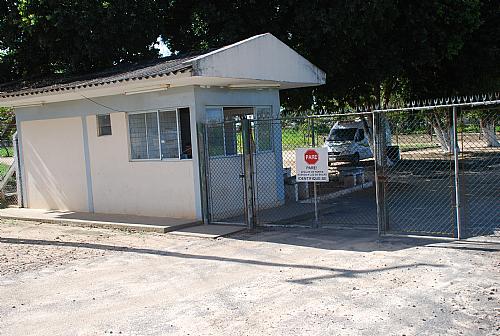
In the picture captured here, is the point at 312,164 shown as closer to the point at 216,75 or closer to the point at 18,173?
the point at 216,75

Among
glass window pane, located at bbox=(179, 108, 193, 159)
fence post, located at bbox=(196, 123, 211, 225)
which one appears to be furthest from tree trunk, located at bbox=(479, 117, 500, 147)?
glass window pane, located at bbox=(179, 108, 193, 159)

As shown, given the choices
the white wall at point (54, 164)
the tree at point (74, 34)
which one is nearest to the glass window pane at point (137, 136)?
the white wall at point (54, 164)

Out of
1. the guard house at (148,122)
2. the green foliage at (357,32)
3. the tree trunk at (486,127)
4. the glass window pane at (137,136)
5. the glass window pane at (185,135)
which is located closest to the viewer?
the guard house at (148,122)

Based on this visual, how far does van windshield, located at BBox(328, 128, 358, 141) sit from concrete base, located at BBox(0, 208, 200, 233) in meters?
15.1

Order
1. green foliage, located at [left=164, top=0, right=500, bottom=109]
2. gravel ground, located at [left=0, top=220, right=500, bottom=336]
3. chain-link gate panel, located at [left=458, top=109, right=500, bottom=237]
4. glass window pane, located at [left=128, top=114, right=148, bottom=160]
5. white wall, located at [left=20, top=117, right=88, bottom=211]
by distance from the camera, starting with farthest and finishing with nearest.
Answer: green foliage, located at [left=164, top=0, right=500, bottom=109]
white wall, located at [left=20, top=117, right=88, bottom=211]
glass window pane, located at [left=128, top=114, right=148, bottom=160]
chain-link gate panel, located at [left=458, top=109, right=500, bottom=237]
gravel ground, located at [left=0, top=220, right=500, bottom=336]

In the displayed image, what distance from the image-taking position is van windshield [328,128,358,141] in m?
25.5

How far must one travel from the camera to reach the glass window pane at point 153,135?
461 inches

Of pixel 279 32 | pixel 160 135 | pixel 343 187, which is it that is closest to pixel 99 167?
pixel 160 135

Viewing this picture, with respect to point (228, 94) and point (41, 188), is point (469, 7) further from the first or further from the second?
point (41, 188)

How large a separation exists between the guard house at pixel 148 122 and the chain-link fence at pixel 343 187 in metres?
0.19

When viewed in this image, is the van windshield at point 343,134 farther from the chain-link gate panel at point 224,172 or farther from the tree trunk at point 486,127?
the chain-link gate panel at point 224,172

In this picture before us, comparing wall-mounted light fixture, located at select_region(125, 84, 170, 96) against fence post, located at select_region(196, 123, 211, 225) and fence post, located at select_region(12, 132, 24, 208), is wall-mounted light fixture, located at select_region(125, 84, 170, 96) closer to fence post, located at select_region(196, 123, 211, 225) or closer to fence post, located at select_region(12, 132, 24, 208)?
fence post, located at select_region(196, 123, 211, 225)

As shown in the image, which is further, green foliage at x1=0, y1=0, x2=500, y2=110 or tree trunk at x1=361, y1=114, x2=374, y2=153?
tree trunk at x1=361, y1=114, x2=374, y2=153

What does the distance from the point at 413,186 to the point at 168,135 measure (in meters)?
8.74
